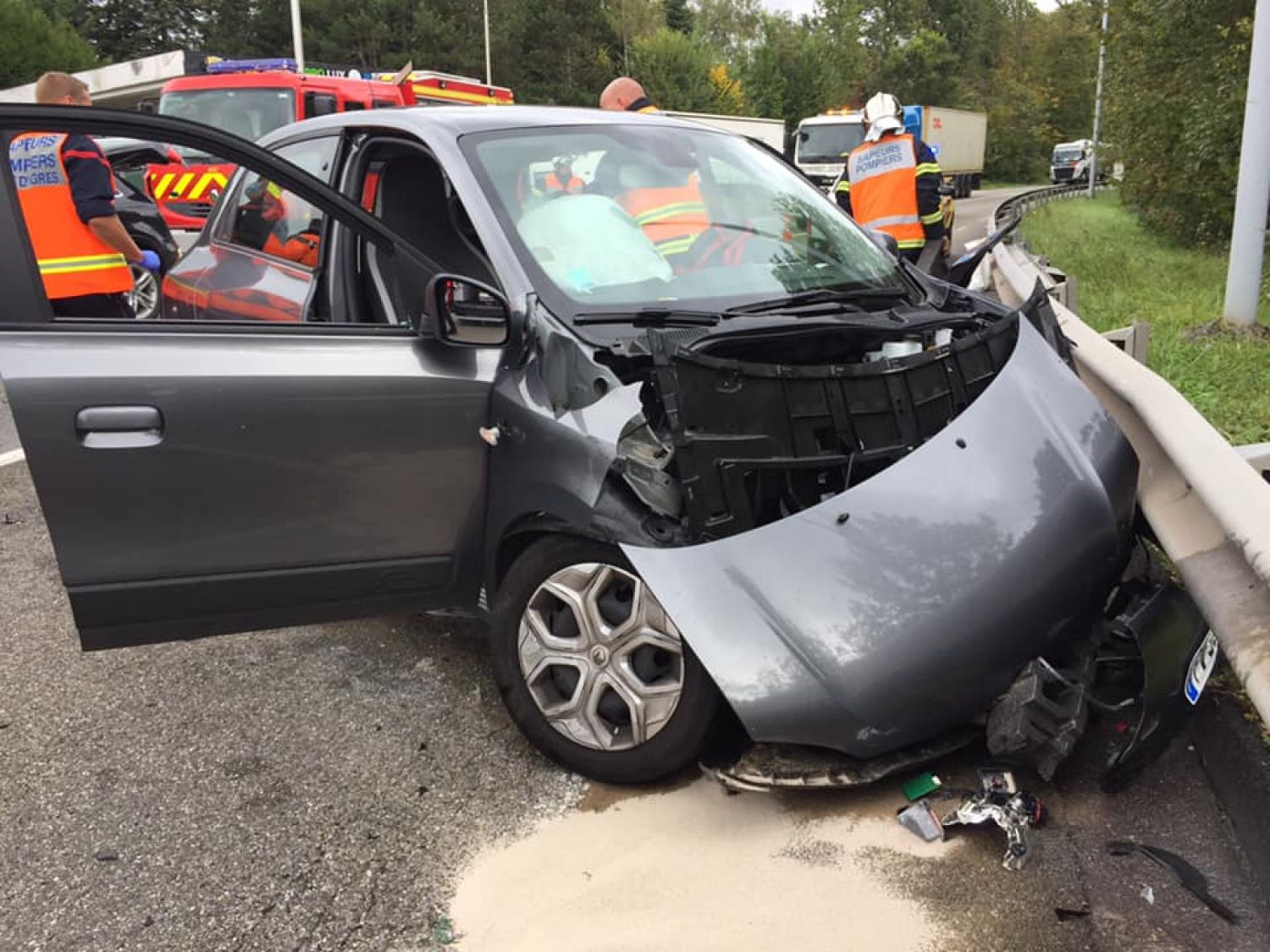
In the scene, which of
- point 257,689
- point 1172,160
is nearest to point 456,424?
point 257,689

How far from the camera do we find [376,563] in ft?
9.94

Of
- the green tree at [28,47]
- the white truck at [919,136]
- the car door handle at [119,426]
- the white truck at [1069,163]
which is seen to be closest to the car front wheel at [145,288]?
the white truck at [919,136]

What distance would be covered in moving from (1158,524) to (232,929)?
2.55 m

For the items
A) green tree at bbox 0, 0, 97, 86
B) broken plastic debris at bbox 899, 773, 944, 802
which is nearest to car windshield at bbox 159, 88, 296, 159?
broken plastic debris at bbox 899, 773, 944, 802

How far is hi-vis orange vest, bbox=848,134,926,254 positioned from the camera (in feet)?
22.9

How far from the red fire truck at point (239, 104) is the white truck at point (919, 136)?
553 cm

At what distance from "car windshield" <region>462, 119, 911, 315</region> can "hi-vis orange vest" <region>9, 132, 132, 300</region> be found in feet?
7.13

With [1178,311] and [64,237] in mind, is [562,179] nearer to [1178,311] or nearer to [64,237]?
[64,237]

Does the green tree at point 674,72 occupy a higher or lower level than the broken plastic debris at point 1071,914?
higher

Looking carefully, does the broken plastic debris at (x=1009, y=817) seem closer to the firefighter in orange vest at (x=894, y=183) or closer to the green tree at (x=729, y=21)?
the firefighter in orange vest at (x=894, y=183)

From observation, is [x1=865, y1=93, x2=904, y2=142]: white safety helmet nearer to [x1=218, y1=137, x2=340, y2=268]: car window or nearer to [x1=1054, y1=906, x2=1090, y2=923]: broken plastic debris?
[x1=218, y1=137, x2=340, y2=268]: car window

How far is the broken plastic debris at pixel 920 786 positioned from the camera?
268 cm

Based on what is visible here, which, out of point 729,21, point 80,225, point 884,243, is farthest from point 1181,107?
point 729,21

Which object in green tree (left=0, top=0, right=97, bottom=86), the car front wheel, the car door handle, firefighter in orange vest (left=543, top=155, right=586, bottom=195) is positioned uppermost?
green tree (left=0, top=0, right=97, bottom=86)
